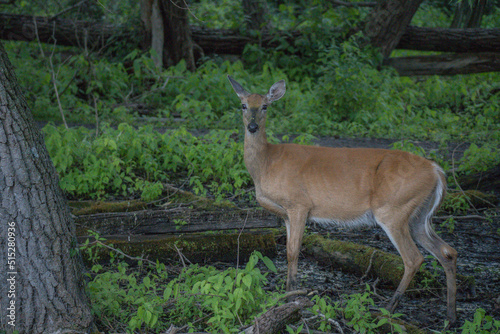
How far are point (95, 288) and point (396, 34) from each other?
11.1 metres

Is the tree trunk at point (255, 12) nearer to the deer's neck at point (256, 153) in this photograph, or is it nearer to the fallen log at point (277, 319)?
the deer's neck at point (256, 153)

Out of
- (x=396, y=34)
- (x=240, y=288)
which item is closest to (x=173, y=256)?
(x=240, y=288)

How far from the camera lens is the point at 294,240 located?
4742mm

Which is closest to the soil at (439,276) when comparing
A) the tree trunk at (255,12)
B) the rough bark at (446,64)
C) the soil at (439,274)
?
the soil at (439,274)

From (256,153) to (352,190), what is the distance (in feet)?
3.00

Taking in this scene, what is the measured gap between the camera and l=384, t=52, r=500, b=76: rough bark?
539 inches

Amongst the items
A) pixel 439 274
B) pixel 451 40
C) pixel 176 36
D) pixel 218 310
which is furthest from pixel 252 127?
pixel 451 40

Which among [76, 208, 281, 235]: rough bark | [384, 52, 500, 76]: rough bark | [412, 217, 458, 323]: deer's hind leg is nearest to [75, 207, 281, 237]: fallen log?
[76, 208, 281, 235]: rough bark

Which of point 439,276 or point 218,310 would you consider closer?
point 218,310

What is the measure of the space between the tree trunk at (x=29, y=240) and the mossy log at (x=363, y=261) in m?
2.46

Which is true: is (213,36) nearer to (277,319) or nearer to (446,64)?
(446,64)

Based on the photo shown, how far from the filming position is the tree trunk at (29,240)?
131 inches

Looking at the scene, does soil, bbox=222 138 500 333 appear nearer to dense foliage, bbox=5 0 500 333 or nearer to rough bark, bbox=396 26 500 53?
dense foliage, bbox=5 0 500 333

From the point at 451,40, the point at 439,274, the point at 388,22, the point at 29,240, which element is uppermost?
the point at 388,22
